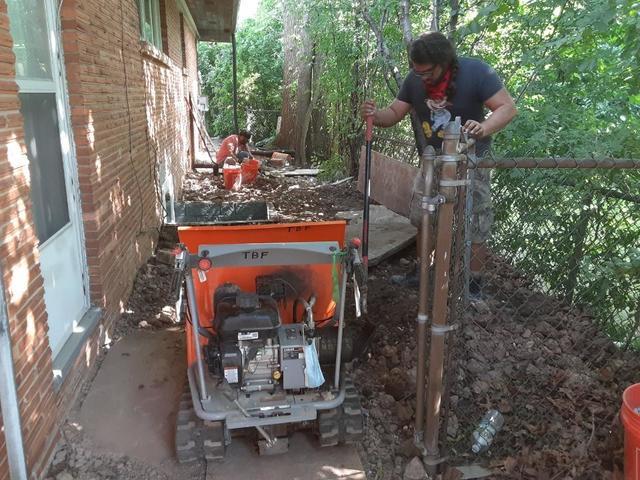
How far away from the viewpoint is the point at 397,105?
4.35m

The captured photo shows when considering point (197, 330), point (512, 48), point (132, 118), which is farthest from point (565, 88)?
point (132, 118)

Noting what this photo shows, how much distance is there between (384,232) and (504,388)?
284cm

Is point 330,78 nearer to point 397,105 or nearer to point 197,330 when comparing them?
point 397,105

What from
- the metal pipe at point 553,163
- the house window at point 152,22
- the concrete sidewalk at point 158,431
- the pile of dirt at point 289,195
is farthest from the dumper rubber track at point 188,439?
the house window at point 152,22

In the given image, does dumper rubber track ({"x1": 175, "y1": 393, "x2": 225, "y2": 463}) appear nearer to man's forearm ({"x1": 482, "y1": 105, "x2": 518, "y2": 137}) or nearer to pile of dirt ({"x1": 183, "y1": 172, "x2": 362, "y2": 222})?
man's forearm ({"x1": 482, "y1": 105, "x2": 518, "y2": 137})

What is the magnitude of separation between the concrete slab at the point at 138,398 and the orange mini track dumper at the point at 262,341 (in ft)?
1.04

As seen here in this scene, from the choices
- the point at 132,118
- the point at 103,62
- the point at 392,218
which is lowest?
the point at 392,218

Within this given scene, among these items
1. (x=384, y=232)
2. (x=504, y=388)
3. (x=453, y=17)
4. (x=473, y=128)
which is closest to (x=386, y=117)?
(x=473, y=128)

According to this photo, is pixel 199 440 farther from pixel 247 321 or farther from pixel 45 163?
pixel 45 163

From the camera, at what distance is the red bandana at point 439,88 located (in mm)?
3879

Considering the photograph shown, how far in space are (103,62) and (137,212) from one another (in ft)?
5.76

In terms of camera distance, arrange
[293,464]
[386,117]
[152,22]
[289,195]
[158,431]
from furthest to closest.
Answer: [289,195] → [152,22] → [386,117] → [158,431] → [293,464]

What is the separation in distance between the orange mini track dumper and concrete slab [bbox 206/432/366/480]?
0.26 ft

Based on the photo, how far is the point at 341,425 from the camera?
3.05 metres
